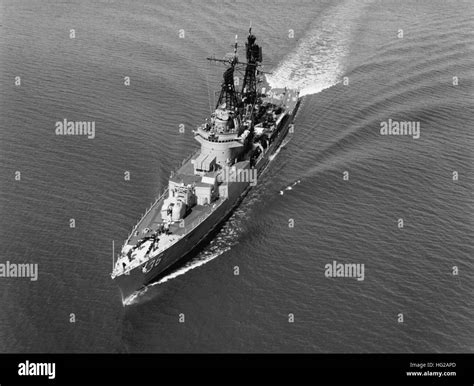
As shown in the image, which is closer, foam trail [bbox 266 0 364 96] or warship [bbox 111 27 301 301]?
warship [bbox 111 27 301 301]

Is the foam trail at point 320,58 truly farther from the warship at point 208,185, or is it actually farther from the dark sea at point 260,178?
the warship at point 208,185

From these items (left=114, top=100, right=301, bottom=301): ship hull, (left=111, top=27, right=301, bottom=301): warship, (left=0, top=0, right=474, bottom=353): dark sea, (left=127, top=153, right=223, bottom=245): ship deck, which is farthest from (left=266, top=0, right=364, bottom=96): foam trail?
(left=127, top=153, right=223, bottom=245): ship deck

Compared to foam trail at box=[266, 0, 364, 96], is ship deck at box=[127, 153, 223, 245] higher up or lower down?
lower down

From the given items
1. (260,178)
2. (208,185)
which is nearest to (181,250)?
(208,185)

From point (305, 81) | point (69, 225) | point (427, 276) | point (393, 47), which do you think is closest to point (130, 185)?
point (69, 225)

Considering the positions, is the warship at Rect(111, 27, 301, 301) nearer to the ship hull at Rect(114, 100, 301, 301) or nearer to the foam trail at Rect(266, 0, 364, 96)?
the ship hull at Rect(114, 100, 301, 301)

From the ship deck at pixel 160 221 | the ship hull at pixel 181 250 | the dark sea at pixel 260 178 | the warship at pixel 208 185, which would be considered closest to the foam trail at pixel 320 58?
the dark sea at pixel 260 178
